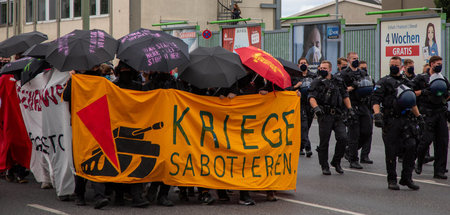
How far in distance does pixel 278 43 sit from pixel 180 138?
21139mm

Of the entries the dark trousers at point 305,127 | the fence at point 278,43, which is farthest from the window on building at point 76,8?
the dark trousers at point 305,127

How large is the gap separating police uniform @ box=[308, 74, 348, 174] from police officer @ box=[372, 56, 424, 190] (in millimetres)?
1292

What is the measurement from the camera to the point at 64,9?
45.2 m

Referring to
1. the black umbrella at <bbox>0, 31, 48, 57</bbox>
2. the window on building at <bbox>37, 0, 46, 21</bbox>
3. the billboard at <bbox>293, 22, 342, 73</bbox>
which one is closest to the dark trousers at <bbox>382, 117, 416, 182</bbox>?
the black umbrella at <bbox>0, 31, 48, 57</bbox>

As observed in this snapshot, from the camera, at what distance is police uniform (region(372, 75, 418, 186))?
981cm

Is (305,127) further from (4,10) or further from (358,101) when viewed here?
(4,10)

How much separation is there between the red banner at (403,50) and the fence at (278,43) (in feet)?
17.8

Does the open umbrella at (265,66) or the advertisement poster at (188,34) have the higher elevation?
the advertisement poster at (188,34)

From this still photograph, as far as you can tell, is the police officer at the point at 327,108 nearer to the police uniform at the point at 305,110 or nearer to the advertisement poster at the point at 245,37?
the police uniform at the point at 305,110

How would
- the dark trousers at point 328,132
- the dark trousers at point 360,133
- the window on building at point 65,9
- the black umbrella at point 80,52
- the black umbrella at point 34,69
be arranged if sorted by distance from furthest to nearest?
the window on building at point 65,9, the dark trousers at point 360,133, the dark trousers at point 328,132, the black umbrella at point 34,69, the black umbrella at point 80,52

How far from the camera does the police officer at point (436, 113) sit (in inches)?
435

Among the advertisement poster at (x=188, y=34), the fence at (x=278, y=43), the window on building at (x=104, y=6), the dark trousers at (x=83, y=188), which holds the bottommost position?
the dark trousers at (x=83, y=188)

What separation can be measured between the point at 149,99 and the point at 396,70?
3.91 meters

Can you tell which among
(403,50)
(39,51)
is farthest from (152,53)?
(403,50)
